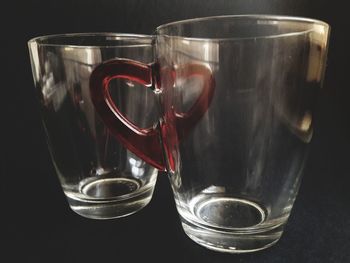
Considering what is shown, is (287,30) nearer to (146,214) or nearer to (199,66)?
(199,66)

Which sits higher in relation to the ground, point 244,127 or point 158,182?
point 244,127

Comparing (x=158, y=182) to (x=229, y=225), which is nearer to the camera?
(x=229, y=225)

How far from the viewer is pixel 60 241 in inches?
15.8

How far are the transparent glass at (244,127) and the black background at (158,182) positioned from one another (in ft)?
0.09

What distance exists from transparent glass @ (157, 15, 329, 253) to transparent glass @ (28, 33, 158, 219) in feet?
0.22

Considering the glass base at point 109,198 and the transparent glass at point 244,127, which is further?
the glass base at point 109,198

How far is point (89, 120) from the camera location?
17.3 inches

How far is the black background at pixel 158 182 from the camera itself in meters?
0.38

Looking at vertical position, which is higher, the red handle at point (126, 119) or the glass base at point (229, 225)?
the red handle at point (126, 119)

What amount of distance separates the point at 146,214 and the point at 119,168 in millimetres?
54

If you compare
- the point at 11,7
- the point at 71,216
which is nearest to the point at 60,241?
the point at 71,216

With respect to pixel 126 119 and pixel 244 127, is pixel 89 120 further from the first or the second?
pixel 244 127

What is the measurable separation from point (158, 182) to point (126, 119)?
13cm

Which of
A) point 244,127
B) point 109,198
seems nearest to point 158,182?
point 109,198
